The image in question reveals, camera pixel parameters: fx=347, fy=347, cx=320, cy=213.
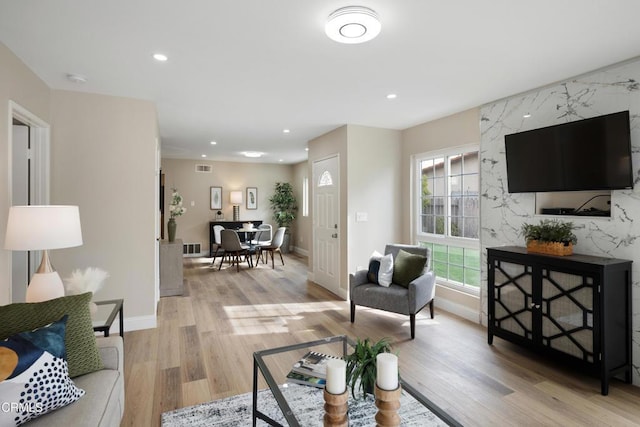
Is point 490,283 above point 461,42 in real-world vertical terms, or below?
below

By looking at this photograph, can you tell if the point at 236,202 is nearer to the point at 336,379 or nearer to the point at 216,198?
the point at 216,198

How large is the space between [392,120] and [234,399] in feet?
12.0

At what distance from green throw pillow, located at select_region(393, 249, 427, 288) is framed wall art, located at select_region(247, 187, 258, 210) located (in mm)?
5941

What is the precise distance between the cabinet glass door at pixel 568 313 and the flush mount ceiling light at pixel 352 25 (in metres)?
2.32

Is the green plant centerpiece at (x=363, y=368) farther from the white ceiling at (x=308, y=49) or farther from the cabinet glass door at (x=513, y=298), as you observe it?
the cabinet glass door at (x=513, y=298)

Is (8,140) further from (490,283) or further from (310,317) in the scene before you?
(490,283)

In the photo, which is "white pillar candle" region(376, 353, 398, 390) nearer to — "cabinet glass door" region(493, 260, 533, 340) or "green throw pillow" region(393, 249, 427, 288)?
"cabinet glass door" region(493, 260, 533, 340)

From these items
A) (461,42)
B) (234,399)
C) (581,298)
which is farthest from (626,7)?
(234,399)

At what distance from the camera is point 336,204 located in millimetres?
5094

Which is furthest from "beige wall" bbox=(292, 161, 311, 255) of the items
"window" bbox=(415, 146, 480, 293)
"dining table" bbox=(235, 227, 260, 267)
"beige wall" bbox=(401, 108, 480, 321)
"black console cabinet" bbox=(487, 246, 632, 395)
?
"black console cabinet" bbox=(487, 246, 632, 395)

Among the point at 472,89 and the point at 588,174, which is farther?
the point at 472,89

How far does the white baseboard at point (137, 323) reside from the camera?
11.9 feet

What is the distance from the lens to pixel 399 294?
3.56 m

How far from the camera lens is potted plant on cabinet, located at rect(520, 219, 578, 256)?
2834mm
